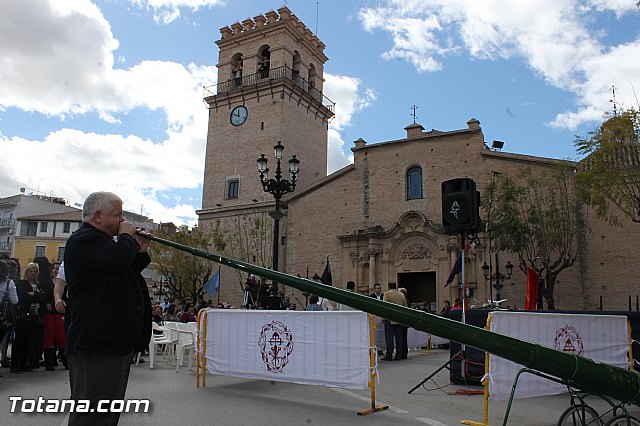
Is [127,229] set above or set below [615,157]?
below

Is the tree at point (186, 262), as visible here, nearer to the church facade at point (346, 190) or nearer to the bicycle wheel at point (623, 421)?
the church facade at point (346, 190)

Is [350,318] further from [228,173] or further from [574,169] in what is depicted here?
[228,173]

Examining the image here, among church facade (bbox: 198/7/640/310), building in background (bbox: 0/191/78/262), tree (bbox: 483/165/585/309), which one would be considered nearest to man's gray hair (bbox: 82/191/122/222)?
tree (bbox: 483/165/585/309)

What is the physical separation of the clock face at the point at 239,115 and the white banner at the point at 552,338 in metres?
29.0

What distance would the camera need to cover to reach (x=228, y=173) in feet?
112

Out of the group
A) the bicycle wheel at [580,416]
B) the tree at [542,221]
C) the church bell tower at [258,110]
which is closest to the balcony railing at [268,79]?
the church bell tower at [258,110]

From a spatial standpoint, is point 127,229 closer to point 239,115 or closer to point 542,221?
point 542,221

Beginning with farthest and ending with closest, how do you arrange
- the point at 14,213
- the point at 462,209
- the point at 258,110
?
the point at 14,213 < the point at 258,110 < the point at 462,209

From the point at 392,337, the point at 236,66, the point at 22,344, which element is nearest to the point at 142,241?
the point at 22,344

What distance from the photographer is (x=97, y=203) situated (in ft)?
11.4

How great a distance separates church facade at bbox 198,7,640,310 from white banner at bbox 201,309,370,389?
19.1 metres

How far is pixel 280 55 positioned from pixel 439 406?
97.3 ft

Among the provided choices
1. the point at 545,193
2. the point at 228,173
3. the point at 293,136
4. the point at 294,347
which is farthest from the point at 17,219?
the point at 294,347

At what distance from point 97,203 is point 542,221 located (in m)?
22.5
